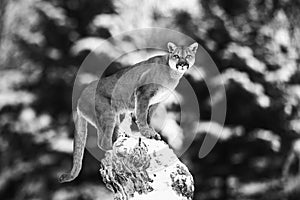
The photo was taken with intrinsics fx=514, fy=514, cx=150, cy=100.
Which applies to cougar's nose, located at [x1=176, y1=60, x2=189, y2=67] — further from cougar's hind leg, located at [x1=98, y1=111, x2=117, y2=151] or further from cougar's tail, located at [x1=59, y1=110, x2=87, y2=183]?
cougar's tail, located at [x1=59, y1=110, x2=87, y2=183]

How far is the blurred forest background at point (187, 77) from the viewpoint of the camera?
8.25ft

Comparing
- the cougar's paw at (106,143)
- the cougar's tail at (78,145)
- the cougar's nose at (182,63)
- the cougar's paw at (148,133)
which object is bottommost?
the cougar's tail at (78,145)

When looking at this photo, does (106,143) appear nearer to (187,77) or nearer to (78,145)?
(78,145)

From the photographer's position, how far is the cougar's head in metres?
1.61

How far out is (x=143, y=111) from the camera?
160cm

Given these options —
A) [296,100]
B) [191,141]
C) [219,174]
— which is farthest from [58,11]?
[296,100]

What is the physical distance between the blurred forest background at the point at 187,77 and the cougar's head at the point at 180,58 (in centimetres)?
99

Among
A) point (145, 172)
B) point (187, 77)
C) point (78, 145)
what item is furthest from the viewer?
point (187, 77)

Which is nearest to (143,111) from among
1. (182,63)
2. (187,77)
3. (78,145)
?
(182,63)

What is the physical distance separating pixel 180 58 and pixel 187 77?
1.02m

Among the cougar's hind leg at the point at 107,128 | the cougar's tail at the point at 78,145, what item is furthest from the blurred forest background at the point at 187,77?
the cougar's hind leg at the point at 107,128

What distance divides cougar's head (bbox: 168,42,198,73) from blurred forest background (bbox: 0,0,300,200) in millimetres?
995

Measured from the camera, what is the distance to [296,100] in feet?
9.25

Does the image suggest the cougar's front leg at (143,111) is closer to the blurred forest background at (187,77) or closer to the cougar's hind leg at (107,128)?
the cougar's hind leg at (107,128)
